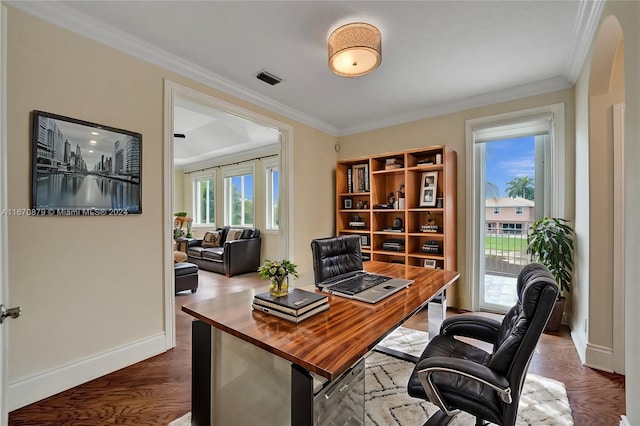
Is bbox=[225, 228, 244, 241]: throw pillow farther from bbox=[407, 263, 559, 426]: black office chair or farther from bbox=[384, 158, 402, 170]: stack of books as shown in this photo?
bbox=[407, 263, 559, 426]: black office chair

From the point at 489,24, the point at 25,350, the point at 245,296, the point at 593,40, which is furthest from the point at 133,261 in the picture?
the point at 593,40

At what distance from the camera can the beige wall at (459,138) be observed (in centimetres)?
293

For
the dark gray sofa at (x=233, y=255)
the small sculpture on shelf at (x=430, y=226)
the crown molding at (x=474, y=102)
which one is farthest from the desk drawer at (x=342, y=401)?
the dark gray sofa at (x=233, y=255)

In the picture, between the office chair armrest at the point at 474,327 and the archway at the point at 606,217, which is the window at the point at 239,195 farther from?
the archway at the point at 606,217

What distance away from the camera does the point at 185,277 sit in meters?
4.33

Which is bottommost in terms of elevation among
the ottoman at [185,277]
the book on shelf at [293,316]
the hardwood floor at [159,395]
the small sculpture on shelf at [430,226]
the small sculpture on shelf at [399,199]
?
the hardwood floor at [159,395]

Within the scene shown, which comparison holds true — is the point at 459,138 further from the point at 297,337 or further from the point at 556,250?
the point at 297,337

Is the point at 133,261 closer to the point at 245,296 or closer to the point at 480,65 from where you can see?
the point at 245,296

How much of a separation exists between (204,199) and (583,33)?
788 centimetres

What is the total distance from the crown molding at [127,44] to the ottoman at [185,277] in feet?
8.71

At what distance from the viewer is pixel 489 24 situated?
2.11 meters

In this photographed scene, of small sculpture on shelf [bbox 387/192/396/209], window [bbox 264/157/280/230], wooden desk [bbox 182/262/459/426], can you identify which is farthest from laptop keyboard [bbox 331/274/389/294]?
window [bbox 264/157/280/230]

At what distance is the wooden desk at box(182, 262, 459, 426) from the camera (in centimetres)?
105

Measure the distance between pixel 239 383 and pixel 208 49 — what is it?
249 cm
